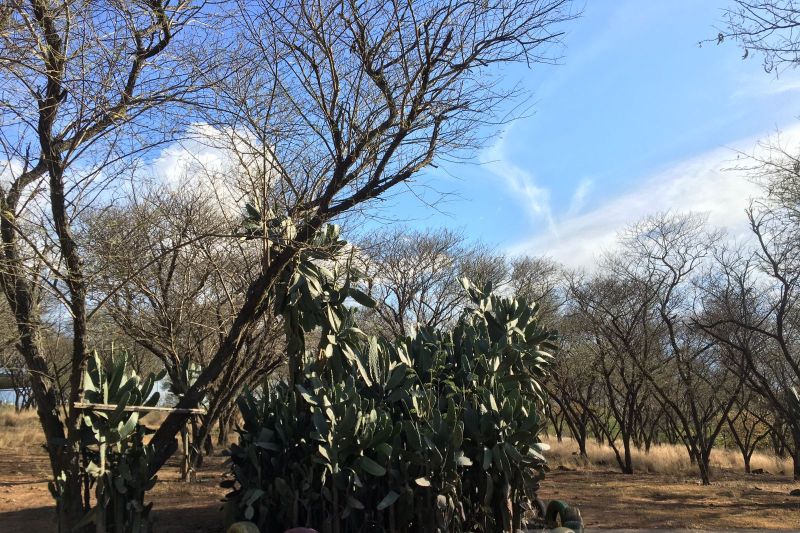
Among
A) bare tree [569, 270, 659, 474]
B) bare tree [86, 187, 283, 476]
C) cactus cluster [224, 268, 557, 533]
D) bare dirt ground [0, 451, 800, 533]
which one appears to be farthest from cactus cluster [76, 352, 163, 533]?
bare tree [569, 270, 659, 474]

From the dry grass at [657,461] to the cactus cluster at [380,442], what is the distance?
11.9 metres

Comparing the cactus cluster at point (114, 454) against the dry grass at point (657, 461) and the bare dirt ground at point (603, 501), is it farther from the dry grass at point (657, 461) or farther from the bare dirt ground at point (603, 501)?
the dry grass at point (657, 461)

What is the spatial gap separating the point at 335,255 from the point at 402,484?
2.80 meters

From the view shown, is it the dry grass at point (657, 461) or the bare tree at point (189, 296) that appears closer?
the bare tree at point (189, 296)

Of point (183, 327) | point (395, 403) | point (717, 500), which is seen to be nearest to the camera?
point (395, 403)

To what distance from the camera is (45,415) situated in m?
6.52

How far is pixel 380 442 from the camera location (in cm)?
606

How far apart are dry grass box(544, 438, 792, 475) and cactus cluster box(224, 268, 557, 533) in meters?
11.9

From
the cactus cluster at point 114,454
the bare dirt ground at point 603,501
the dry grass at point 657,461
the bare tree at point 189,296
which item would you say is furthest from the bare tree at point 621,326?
the cactus cluster at point 114,454

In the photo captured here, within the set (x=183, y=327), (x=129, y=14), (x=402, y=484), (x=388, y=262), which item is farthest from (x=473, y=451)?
(x=388, y=262)

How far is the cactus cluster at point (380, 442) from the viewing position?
596 centimetres

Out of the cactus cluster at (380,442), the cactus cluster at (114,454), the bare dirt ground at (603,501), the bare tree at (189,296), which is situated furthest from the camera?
the bare tree at (189,296)

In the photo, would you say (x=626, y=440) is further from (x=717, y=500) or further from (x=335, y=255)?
(x=335, y=255)

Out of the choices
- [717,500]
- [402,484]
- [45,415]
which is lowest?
[717,500]
